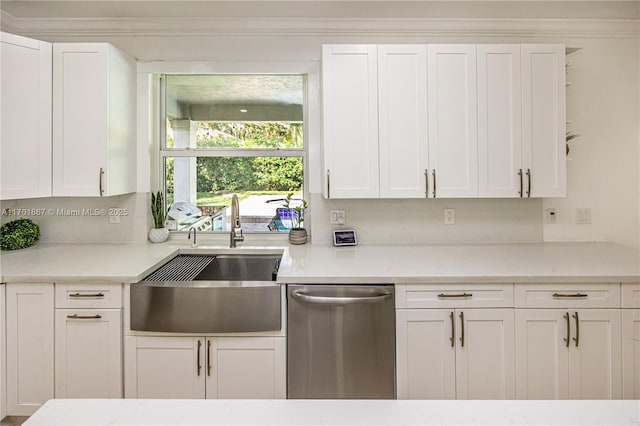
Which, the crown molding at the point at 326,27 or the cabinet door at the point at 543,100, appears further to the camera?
the crown molding at the point at 326,27

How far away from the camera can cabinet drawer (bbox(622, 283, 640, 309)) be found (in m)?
1.83

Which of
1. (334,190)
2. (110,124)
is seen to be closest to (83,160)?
(110,124)

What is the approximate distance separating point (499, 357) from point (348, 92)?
165 cm

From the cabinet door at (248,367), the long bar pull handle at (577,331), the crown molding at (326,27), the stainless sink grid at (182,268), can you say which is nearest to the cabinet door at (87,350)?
the stainless sink grid at (182,268)

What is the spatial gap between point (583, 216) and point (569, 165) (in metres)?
0.37

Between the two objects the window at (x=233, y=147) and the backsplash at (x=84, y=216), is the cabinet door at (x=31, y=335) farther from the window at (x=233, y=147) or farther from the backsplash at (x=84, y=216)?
the window at (x=233, y=147)

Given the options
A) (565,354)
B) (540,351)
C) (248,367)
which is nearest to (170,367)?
(248,367)

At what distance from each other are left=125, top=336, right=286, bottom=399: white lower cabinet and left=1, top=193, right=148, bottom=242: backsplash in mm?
1178

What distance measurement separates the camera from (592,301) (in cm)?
184

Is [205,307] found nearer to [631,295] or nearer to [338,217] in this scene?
[338,217]

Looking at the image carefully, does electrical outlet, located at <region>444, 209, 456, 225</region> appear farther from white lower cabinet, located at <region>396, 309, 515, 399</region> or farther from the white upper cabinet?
the white upper cabinet

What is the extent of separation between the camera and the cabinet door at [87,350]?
73.2 inches
